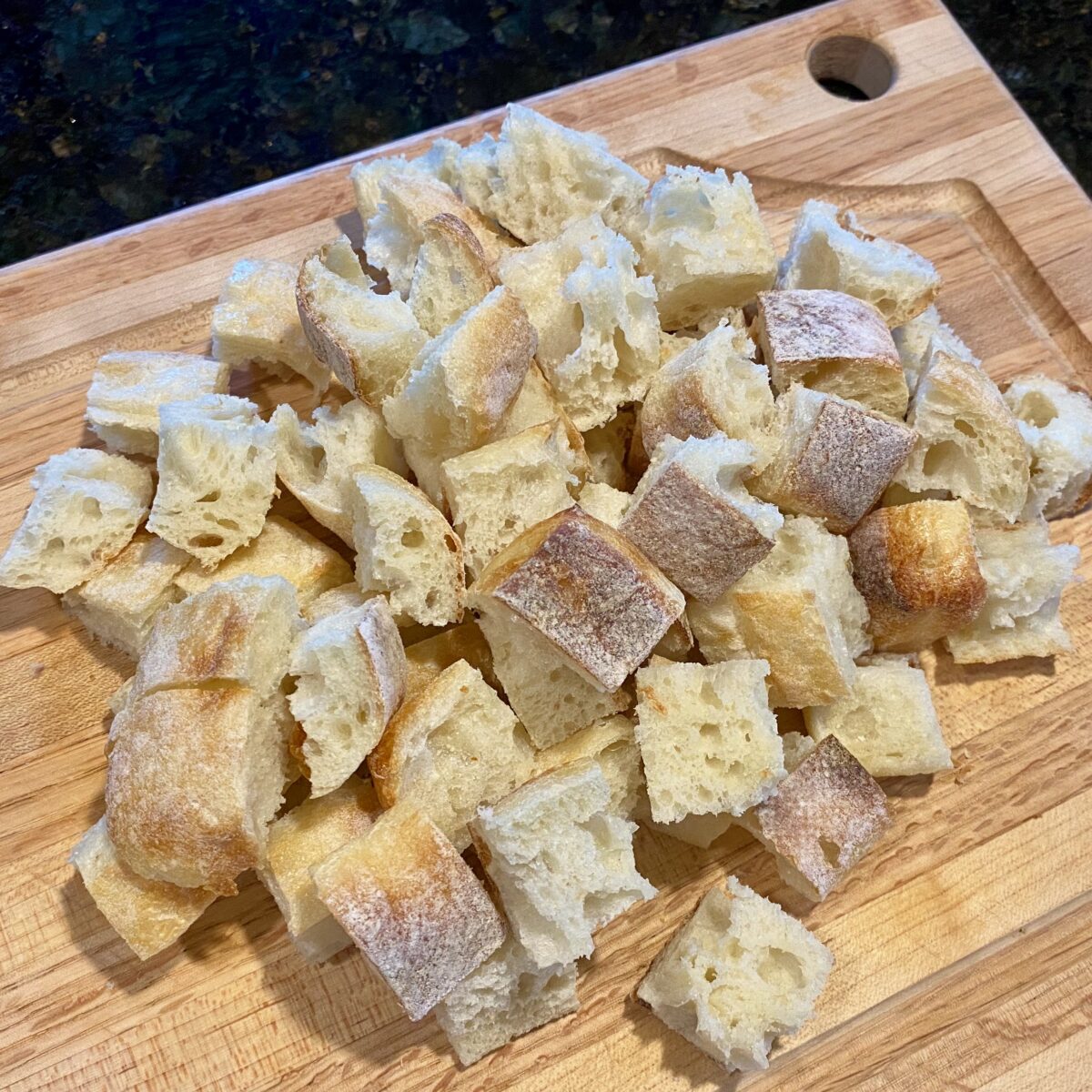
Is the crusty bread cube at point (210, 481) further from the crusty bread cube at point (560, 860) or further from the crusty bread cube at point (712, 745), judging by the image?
the crusty bread cube at point (712, 745)

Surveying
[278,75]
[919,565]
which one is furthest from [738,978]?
[278,75]

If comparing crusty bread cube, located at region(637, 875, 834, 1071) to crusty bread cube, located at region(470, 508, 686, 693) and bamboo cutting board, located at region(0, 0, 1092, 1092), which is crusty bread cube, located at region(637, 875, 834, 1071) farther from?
crusty bread cube, located at region(470, 508, 686, 693)

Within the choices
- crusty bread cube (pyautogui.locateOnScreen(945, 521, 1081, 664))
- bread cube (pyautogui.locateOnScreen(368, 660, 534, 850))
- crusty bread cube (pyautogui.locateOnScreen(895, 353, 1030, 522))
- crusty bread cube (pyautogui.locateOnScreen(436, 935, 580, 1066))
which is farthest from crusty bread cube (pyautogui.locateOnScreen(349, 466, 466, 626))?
crusty bread cube (pyautogui.locateOnScreen(945, 521, 1081, 664))

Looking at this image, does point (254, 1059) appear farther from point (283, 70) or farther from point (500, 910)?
point (283, 70)

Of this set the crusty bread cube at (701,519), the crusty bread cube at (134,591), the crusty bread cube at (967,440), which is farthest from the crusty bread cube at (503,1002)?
the crusty bread cube at (967,440)

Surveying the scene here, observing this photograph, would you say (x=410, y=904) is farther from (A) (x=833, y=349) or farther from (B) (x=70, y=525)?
(A) (x=833, y=349)
